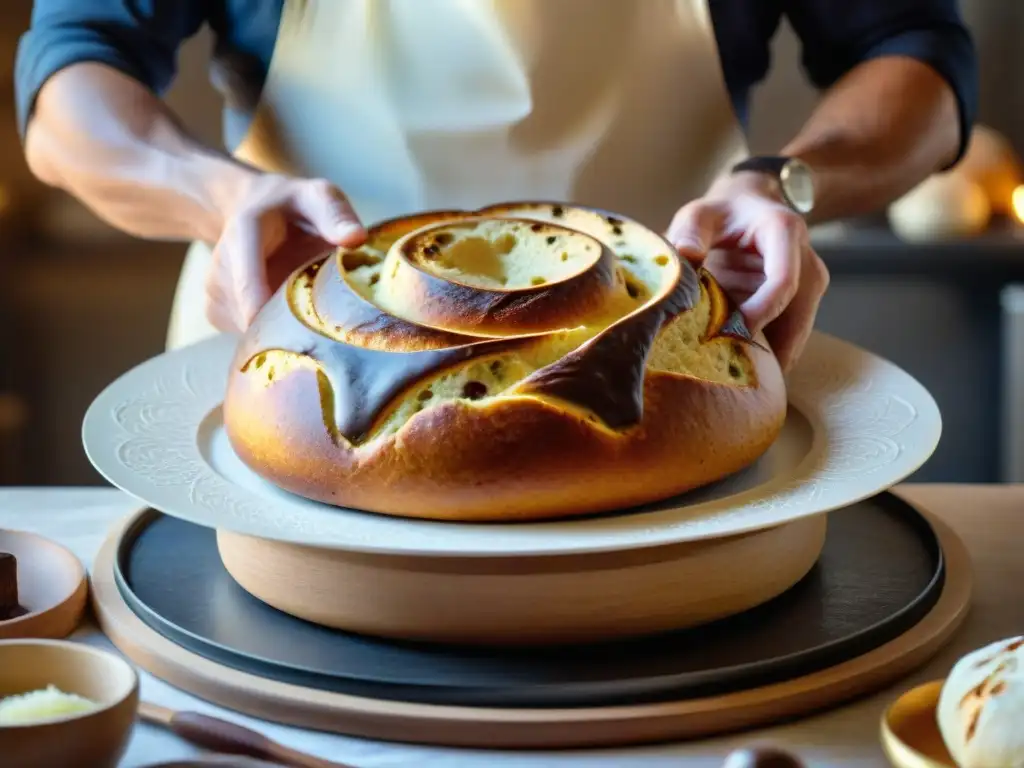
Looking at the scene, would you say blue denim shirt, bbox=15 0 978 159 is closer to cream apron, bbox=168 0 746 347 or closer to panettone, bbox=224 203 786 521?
cream apron, bbox=168 0 746 347

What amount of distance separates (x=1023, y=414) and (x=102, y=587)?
216 centimetres

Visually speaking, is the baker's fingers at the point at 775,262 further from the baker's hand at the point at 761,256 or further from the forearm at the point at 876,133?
the forearm at the point at 876,133

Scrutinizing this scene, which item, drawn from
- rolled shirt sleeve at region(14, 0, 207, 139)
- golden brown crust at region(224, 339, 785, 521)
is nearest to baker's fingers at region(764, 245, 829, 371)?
golden brown crust at region(224, 339, 785, 521)

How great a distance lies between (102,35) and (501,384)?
0.83m

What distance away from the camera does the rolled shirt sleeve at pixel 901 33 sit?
1492 millimetres

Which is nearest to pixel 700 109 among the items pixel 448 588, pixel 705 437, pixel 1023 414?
pixel 705 437

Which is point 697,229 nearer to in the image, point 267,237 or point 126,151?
point 267,237

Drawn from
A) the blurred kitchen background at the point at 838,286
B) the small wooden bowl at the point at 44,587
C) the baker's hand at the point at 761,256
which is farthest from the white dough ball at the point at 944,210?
the small wooden bowl at the point at 44,587

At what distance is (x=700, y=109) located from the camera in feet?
4.91

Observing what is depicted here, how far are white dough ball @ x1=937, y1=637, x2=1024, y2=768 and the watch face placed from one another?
69 centimetres

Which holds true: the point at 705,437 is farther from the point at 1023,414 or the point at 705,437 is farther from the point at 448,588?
the point at 1023,414

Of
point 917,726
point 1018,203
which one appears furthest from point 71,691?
point 1018,203

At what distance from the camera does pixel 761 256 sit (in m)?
1.15

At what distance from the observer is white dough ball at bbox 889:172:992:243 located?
2.54 meters
